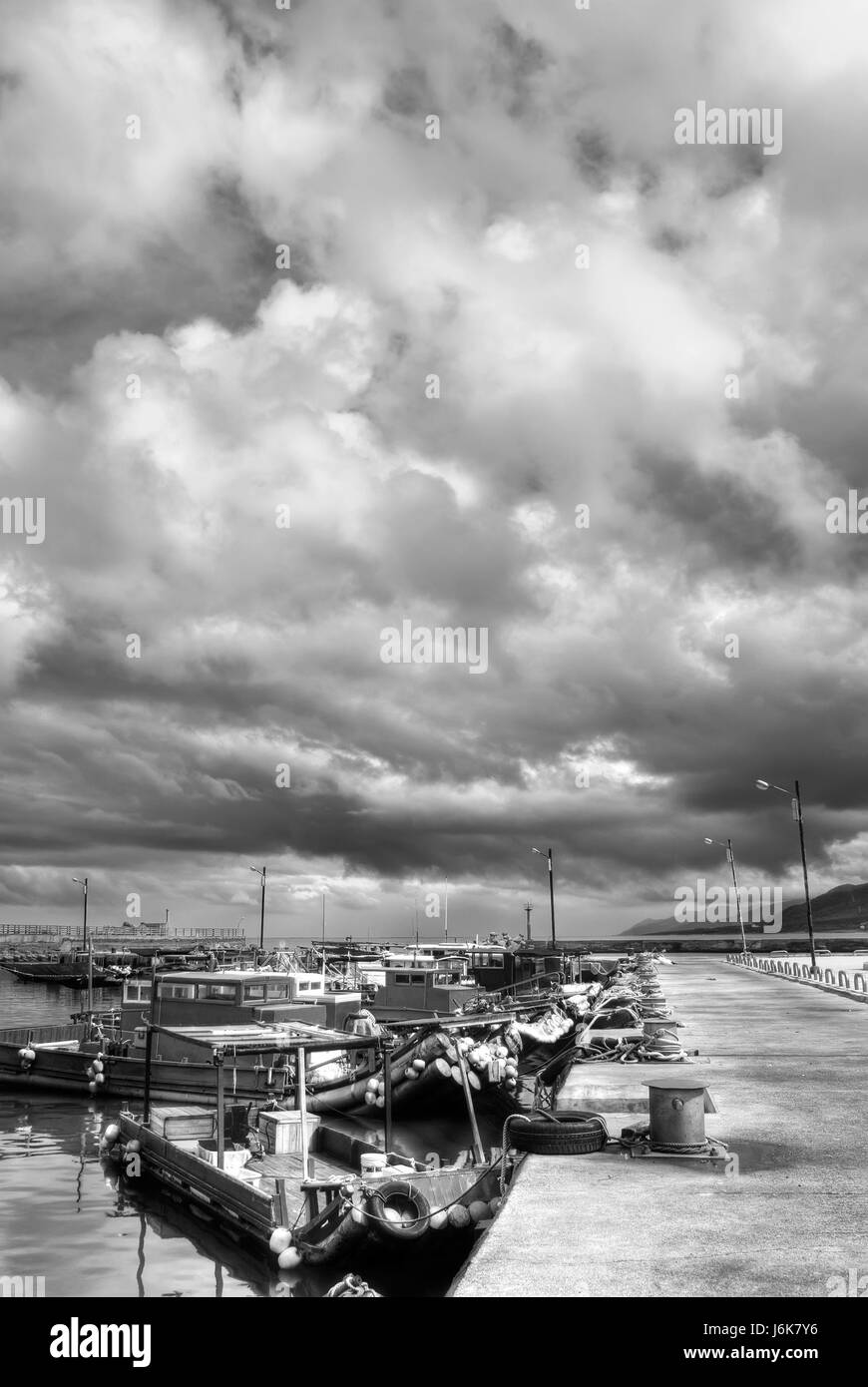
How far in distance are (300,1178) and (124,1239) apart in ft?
14.8

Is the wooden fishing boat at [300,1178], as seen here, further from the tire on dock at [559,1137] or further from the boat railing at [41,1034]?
the boat railing at [41,1034]

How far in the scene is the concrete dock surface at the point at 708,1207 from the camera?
8.45 meters

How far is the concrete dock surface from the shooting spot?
8.45m

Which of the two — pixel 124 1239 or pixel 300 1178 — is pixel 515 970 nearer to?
pixel 124 1239

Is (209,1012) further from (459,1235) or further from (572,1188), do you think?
(572,1188)

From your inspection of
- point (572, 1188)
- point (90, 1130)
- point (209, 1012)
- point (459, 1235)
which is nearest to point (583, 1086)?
point (459, 1235)

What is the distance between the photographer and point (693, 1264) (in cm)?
870

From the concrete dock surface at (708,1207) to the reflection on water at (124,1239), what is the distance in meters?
4.44

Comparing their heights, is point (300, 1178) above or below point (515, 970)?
above

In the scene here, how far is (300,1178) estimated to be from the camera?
18953mm

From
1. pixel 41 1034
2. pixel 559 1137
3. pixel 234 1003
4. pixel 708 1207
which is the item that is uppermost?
pixel 708 1207

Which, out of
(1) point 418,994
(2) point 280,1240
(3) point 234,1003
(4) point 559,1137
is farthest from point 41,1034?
(4) point 559,1137

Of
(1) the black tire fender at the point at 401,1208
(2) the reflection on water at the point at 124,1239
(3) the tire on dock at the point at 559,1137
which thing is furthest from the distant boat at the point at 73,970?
(3) the tire on dock at the point at 559,1137
